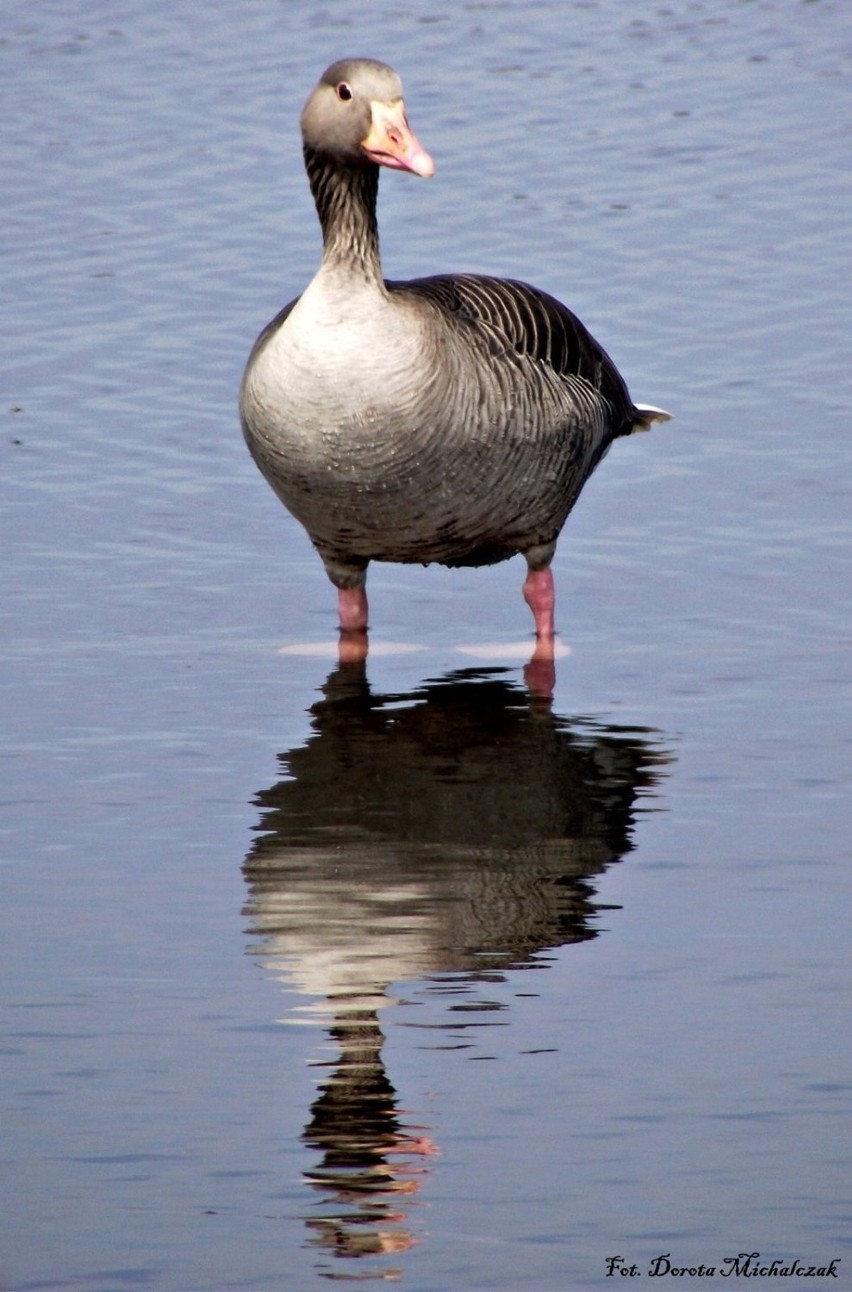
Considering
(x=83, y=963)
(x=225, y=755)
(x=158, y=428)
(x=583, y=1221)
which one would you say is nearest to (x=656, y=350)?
(x=158, y=428)

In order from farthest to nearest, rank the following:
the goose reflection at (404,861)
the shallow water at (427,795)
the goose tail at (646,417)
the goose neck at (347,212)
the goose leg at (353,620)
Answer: the goose tail at (646,417) → the goose leg at (353,620) → the goose neck at (347,212) → the goose reflection at (404,861) → the shallow water at (427,795)

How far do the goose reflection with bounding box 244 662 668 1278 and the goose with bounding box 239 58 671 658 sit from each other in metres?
0.59

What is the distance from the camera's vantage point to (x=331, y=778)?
29.2ft

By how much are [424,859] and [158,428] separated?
595 cm

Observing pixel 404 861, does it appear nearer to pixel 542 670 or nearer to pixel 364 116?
pixel 542 670

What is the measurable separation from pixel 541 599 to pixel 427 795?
205cm

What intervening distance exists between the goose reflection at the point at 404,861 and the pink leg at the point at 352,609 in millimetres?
241

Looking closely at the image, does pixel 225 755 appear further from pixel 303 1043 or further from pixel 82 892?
pixel 303 1043

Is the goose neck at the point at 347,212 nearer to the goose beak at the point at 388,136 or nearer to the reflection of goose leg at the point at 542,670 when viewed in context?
the goose beak at the point at 388,136

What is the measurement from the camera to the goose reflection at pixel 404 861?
6.07m

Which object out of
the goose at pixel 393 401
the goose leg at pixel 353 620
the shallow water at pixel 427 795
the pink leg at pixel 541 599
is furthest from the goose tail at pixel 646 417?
the goose leg at pixel 353 620

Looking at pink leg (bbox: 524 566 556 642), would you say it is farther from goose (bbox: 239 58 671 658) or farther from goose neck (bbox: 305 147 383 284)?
goose neck (bbox: 305 147 383 284)

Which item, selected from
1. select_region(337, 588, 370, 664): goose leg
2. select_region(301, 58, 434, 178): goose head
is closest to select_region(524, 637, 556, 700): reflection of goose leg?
select_region(337, 588, 370, 664): goose leg

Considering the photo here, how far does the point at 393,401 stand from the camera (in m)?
9.28
